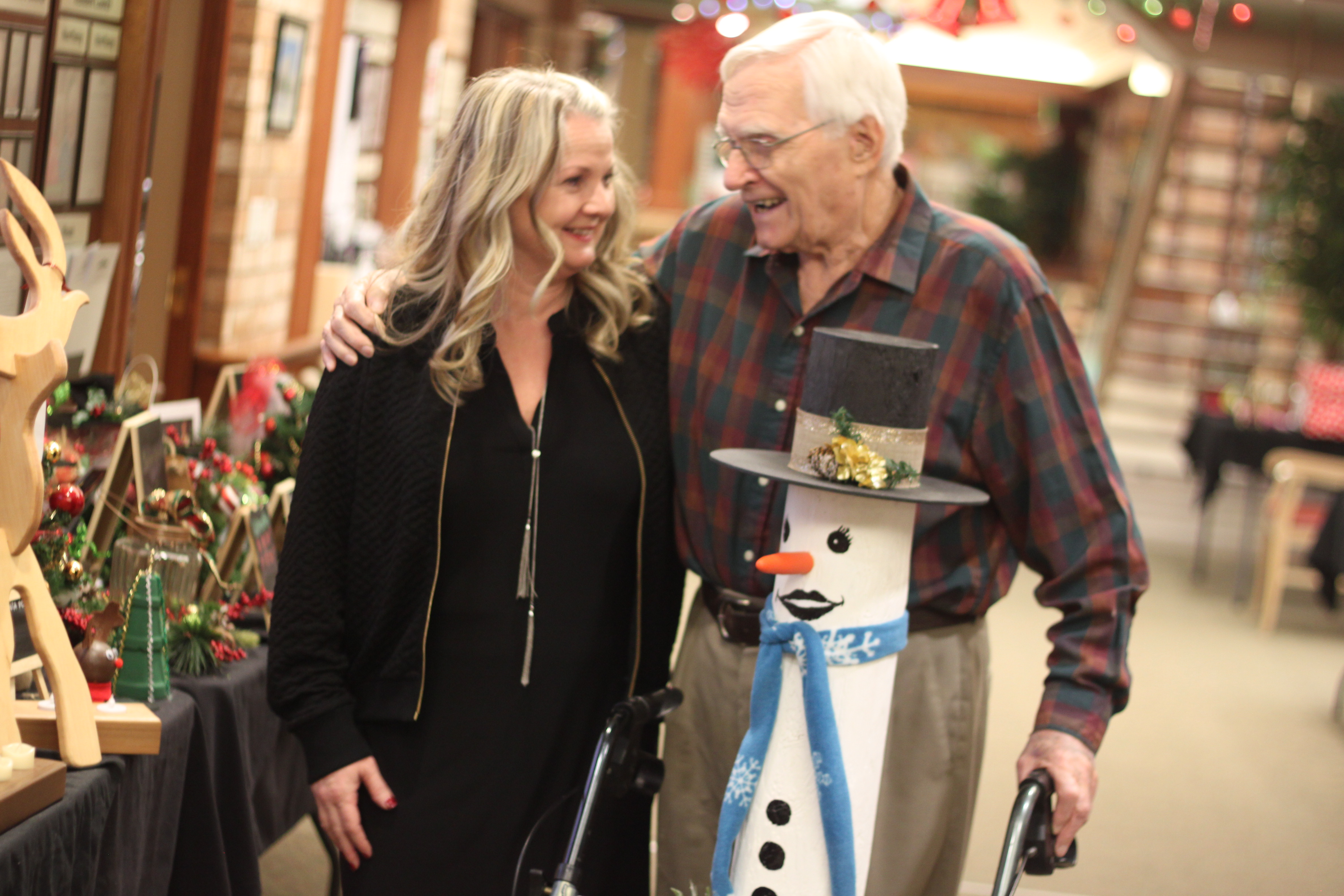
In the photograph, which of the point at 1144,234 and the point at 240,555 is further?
the point at 1144,234

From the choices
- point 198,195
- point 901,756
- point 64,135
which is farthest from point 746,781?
point 198,195

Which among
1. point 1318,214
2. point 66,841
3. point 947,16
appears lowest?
point 66,841

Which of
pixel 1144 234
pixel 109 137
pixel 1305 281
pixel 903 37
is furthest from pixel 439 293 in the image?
pixel 903 37

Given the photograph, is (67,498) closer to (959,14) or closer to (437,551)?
(437,551)

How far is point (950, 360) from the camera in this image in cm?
174

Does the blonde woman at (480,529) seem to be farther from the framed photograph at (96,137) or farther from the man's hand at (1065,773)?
the framed photograph at (96,137)

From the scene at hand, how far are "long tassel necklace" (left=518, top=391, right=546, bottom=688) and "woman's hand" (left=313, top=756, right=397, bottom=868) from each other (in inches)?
8.6

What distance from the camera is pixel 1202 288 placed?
443 inches

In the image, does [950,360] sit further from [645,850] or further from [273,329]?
[273,329]

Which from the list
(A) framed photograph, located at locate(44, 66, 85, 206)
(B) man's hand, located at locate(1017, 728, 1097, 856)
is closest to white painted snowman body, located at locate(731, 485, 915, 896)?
(B) man's hand, located at locate(1017, 728, 1097, 856)

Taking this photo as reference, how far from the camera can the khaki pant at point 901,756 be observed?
1795 millimetres

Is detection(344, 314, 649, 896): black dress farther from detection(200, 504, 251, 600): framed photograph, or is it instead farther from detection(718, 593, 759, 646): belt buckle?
detection(200, 504, 251, 600): framed photograph

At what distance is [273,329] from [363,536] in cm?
320

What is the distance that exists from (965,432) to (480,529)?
2.05ft
